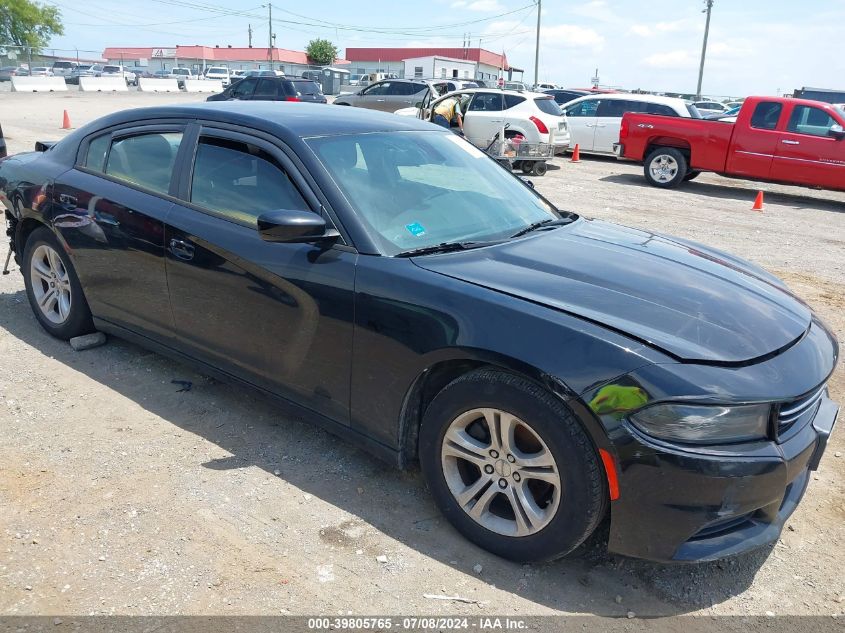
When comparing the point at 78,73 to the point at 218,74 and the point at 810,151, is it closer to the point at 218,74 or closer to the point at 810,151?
the point at 218,74

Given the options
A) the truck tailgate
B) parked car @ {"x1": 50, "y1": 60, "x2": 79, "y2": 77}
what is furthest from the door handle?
parked car @ {"x1": 50, "y1": 60, "x2": 79, "y2": 77}

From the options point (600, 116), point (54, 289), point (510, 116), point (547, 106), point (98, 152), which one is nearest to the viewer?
point (98, 152)

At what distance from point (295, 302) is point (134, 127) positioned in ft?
6.17

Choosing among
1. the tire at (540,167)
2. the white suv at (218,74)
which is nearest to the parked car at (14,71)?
the white suv at (218,74)

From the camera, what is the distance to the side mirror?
9.74ft

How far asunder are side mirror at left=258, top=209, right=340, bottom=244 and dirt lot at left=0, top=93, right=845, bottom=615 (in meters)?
0.98

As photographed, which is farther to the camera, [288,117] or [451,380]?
[288,117]

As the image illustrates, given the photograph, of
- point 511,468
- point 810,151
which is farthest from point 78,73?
point 511,468

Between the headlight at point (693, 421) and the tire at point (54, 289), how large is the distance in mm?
3684

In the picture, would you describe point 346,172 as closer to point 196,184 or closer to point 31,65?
point 196,184

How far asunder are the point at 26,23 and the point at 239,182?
96.0 m

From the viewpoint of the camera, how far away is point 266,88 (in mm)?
21469

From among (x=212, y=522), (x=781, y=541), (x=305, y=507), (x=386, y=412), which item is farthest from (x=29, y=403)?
(x=781, y=541)

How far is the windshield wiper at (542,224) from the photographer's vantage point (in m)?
3.56
